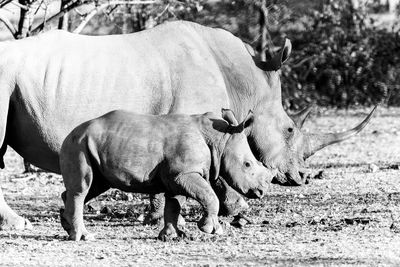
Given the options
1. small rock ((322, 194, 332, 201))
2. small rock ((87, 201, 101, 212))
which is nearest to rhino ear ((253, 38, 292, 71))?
small rock ((322, 194, 332, 201))

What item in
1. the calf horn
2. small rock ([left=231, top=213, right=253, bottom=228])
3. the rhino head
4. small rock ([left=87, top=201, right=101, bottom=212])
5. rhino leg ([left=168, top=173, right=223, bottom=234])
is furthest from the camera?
small rock ([left=87, top=201, right=101, bottom=212])

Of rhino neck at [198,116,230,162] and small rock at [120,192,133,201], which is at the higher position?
rhino neck at [198,116,230,162]

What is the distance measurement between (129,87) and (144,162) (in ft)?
5.10

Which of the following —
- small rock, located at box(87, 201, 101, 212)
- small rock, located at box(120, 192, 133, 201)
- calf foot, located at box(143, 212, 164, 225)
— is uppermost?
calf foot, located at box(143, 212, 164, 225)

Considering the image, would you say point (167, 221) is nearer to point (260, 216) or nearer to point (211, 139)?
point (211, 139)

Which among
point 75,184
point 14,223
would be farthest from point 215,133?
point 14,223

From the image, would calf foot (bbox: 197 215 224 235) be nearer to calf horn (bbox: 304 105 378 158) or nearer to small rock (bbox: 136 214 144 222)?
small rock (bbox: 136 214 144 222)

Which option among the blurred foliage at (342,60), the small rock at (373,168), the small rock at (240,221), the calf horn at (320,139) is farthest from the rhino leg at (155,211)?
the blurred foliage at (342,60)

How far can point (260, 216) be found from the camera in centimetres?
955

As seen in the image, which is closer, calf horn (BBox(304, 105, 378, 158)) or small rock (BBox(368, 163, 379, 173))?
calf horn (BBox(304, 105, 378, 158))

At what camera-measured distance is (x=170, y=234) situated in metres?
8.09

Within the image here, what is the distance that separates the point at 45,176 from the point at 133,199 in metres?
2.56

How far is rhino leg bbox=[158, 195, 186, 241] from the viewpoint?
26.5ft

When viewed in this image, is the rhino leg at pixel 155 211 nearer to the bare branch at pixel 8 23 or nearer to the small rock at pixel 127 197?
the small rock at pixel 127 197
